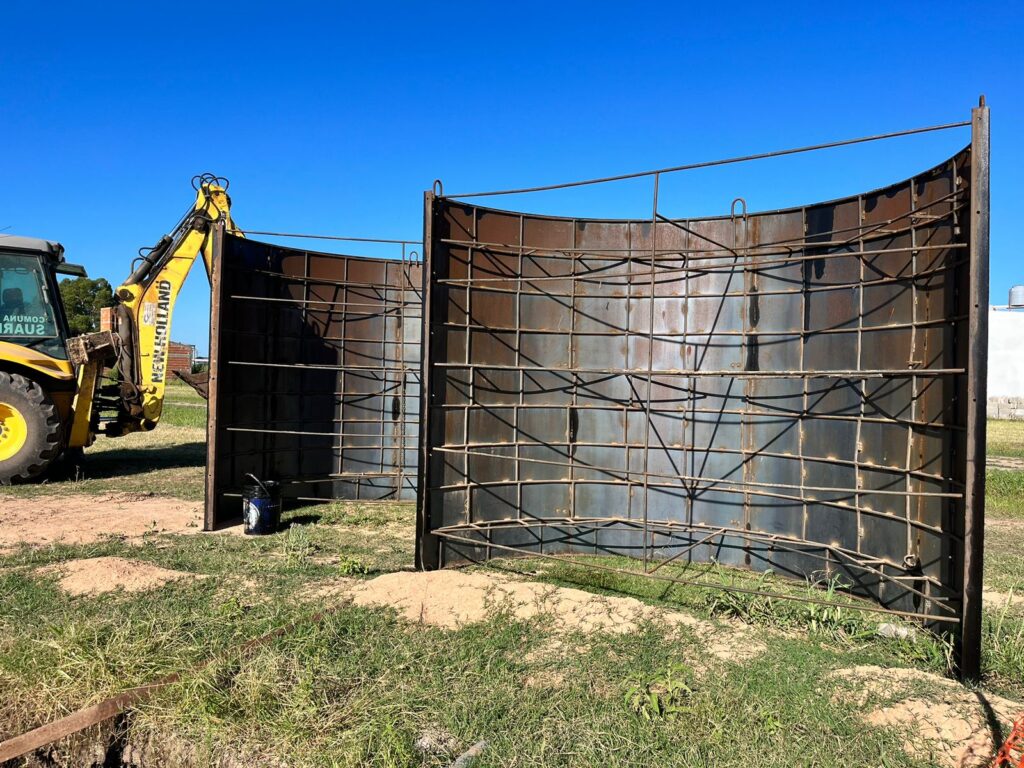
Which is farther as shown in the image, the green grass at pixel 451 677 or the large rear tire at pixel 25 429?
the large rear tire at pixel 25 429

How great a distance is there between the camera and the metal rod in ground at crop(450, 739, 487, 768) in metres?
3.46

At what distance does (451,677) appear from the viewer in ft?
14.4

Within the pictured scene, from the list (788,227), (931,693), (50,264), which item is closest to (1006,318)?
(788,227)

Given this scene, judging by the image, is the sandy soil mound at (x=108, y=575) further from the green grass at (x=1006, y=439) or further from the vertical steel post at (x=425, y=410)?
the green grass at (x=1006, y=439)

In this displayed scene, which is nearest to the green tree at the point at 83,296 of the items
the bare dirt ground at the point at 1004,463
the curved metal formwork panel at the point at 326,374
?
the curved metal formwork panel at the point at 326,374

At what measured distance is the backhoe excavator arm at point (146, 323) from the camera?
430 inches

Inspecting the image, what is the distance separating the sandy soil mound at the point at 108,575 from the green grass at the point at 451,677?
6.1 inches

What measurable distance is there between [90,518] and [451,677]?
21.5 ft

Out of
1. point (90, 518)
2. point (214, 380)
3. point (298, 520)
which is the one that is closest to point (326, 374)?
point (214, 380)

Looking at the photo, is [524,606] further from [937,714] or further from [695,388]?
[695,388]

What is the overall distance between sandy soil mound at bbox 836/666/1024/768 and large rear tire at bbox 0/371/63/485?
11310mm

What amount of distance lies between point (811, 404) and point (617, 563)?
2673 millimetres

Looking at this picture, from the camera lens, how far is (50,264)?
11.0 m

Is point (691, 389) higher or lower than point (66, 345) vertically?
lower
